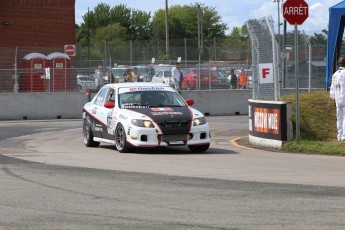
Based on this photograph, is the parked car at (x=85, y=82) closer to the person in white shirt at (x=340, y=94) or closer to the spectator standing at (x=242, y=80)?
the spectator standing at (x=242, y=80)

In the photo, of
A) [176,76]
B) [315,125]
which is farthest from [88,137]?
[176,76]

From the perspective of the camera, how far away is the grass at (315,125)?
16.8 meters

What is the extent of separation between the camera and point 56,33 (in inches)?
1843

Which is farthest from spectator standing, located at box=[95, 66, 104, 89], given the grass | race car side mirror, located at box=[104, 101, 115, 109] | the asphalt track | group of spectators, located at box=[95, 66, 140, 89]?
race car side mirror, located at box=[104, 101, 115, 109]

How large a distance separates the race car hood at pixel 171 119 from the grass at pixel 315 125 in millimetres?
2065

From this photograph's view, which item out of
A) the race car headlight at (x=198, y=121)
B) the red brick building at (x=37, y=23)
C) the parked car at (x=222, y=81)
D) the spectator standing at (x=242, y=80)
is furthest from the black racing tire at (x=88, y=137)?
the red brick building at (x=37, y=23)

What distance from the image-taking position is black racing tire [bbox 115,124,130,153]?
1698 centimetres

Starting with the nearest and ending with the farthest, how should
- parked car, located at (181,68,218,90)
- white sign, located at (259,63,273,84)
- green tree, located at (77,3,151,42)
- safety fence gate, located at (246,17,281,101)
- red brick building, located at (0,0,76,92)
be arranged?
safety fence gate, located at (246,17,281,101)
white sign, located at (259,63,273,84)
parked car, located at (181,68,218,90)
red brick building, located at (0,0,76,92)
green tree, located at (77,3,151,42)

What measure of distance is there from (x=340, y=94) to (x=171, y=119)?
335 cm

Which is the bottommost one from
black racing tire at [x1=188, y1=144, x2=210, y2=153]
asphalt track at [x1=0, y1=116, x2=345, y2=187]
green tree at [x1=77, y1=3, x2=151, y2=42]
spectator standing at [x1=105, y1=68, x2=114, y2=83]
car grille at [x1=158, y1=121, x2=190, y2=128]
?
asphalt track at [x1=0, y1=116, x2=345, y2=187]

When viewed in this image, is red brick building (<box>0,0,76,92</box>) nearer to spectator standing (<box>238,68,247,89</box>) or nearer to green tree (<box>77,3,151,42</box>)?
spectator standing (<box>238,68,247,89</box>)

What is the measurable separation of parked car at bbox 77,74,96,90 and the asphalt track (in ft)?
47.3

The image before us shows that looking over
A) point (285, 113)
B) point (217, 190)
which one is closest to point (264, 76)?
point (285, 113)

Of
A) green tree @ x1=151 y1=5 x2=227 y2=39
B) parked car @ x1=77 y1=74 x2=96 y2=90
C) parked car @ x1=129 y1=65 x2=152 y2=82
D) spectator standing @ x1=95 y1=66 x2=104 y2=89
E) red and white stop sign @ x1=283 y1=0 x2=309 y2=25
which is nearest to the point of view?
red and white stop sign @ x1=283 y1=0 x2=309 y2=25
